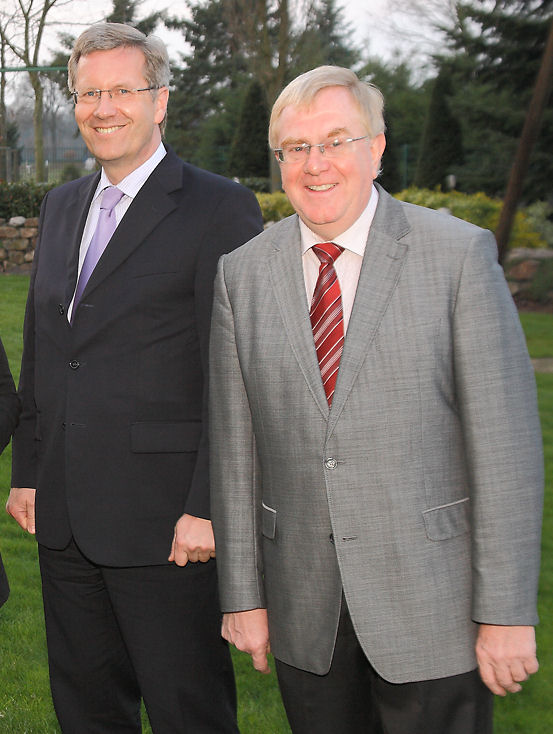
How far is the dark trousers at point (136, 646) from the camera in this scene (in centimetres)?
286

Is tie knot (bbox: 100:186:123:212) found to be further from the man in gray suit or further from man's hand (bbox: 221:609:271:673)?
man's hand (bbox: 221:609:271:673)

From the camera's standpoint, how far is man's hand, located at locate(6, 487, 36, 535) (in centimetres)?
309

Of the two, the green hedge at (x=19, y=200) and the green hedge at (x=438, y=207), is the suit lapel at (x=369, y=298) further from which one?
the green hedge at (x=19, y=200)

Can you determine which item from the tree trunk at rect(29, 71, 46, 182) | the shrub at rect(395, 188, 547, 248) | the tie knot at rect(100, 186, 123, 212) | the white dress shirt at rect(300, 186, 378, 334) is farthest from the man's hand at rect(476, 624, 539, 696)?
the tree trunk at rect(29, 71, 46, 182)

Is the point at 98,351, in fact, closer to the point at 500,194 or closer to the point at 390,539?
the point at 390,539

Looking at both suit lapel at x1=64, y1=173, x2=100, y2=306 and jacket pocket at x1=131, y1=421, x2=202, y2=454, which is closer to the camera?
jacket pocket at x1=131, y1=421, x2=202, y2=454

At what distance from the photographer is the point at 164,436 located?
9.18ft

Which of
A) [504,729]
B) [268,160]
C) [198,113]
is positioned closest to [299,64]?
[268,160]

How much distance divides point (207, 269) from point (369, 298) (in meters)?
0.69

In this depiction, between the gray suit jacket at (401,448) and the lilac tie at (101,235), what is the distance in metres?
0.64

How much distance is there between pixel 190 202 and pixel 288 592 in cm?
123

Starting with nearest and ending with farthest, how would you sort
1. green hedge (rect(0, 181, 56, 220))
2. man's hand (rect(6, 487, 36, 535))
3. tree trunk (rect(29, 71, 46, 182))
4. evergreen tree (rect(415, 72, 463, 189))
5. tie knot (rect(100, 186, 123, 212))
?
1. tie knot (rect(100, 186, 123, 212))
2. man's hand (rect(6, 487, 36, 535))
3. green hedge (rect(0, 181, 56, 220))
4. evergreen tree (rect(415, 72, 463, 189))
5. tree trunk (rect(29, 71, 46, 182))

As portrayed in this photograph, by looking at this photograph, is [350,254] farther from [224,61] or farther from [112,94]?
[224,61]

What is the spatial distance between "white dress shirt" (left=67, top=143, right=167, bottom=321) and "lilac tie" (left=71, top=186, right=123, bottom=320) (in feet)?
0.06
